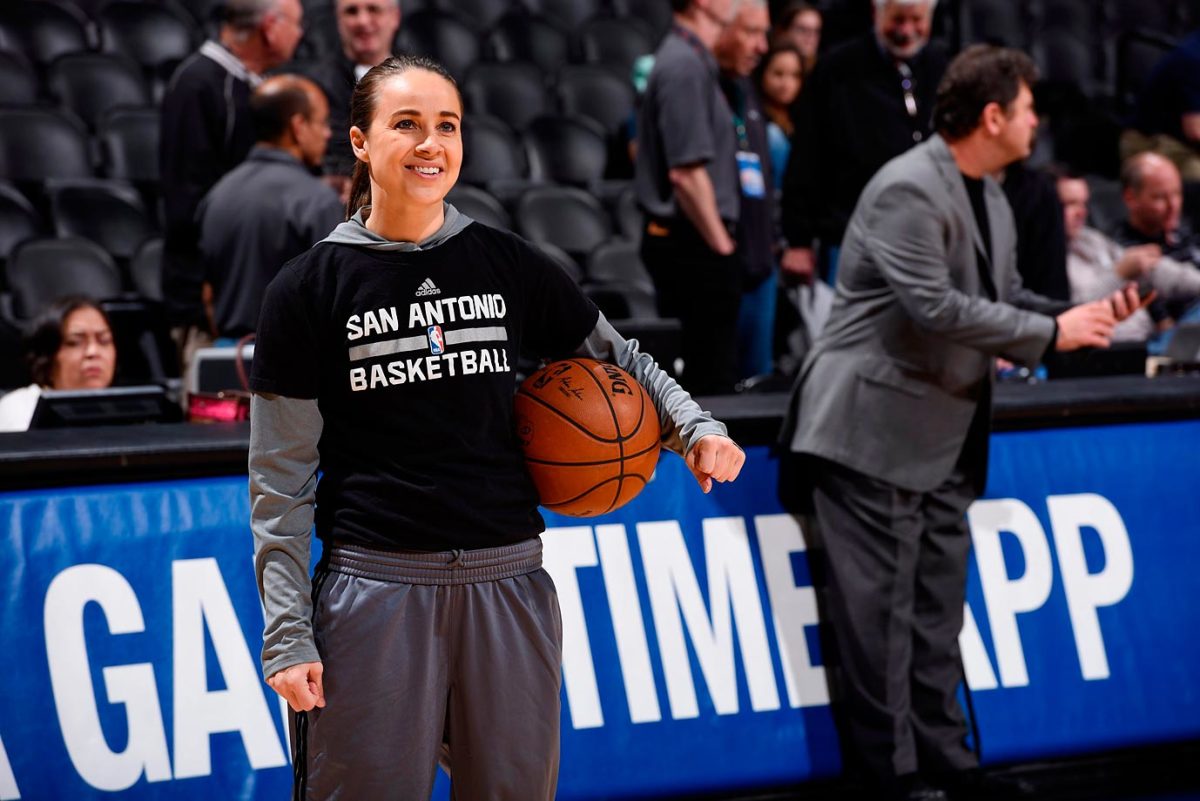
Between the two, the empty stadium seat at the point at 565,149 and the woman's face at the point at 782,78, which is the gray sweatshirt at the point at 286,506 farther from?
the empty stadium seat at the point at 565,149

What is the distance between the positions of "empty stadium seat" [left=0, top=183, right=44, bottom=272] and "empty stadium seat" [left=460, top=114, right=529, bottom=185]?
216 centimetres

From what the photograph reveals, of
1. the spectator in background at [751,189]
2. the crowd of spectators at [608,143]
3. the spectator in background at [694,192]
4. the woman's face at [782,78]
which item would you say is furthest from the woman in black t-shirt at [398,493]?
the woman's face at [782,78]

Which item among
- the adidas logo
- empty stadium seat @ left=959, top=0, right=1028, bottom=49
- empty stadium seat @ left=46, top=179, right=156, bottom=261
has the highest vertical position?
empty stadium seat @ left=959, top=0, right=1028, bottom=49

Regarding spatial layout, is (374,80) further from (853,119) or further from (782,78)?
(782,78)

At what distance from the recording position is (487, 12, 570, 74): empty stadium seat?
8.79 m

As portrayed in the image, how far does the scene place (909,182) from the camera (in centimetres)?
375

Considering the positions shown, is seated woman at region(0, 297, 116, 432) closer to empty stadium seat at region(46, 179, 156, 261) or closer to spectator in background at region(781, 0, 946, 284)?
empty stadium seat at region(46, 179, 156, 261)

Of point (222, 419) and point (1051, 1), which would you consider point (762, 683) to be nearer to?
point (222, 419)

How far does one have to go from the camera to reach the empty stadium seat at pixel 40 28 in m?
7.80

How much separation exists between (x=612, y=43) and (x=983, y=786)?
19.8 ft

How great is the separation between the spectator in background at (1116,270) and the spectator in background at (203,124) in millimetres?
3569

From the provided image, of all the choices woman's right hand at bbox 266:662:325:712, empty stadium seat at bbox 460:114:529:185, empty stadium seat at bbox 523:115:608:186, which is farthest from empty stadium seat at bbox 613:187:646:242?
woman's right hand at bbox 266:662:325:712

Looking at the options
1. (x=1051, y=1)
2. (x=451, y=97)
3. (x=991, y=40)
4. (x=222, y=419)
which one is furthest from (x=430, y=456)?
(x=1051, y=1)

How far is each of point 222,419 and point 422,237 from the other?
5.47ft
